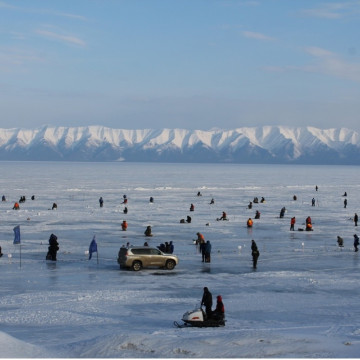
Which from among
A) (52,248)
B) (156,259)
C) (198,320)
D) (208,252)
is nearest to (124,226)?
(52,248)

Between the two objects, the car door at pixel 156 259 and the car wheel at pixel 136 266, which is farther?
the car door at pixel 156 259

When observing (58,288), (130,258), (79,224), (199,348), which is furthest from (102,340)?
(79,224)

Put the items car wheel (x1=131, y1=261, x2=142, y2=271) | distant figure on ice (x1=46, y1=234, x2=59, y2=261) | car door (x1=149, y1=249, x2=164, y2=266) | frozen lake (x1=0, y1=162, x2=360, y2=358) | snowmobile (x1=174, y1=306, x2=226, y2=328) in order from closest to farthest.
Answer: frozen lake (x1=0, y1=162, x2=360, y2=358), snowmobile (x1=174, y1=306, x2=226, y2=328), car wheel (x1=131, y1=261, x2=142, y2=271), car door (x1=149, y1=249, x2=164, y2=266), distant figure on ice (x1=46, y1=234, x2=59, y2=261)

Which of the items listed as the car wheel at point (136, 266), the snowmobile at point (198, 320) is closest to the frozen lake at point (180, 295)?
the snowmobile at point (198, 320)

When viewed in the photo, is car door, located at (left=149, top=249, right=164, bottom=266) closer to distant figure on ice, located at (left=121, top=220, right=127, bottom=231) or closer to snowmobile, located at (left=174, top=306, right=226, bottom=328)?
snowmobile, located at (left=174, top=306, right=226, bottom=328)

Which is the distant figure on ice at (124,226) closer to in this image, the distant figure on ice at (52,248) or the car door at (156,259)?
the distant figure on ice at (52,248)

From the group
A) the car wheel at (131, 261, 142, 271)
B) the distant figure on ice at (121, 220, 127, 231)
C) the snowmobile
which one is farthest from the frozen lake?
the distant figure on ice at (121, 220, 127, 231)

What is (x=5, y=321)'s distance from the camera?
1877cm

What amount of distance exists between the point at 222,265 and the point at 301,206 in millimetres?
42183

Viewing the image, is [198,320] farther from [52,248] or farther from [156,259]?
[52,248]

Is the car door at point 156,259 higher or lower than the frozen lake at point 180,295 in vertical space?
higher

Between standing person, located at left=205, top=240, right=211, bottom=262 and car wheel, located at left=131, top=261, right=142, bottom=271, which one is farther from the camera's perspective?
standing person, located at left=205, top=240, right=211, bottom=262

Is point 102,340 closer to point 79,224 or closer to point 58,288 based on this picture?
point 58,288

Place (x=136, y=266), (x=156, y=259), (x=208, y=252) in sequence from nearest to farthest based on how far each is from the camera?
(x=136, y=266), (x=156, y=259), (x=208, y=252)
